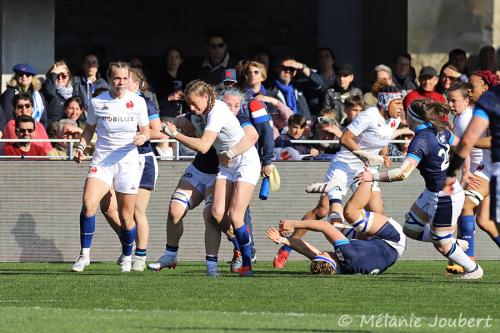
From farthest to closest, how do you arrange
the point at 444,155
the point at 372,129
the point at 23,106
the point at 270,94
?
the point at 270,94 < the point at 23,106 < the point at 372,129 < the point at 444,155

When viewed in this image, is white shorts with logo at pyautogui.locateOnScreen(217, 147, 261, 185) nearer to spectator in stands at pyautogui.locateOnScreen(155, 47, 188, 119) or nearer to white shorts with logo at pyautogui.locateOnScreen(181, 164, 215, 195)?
white shorts with logo at pyautogui.locateOnScreen(181, 164, 215, 195)

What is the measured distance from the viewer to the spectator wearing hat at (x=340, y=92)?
1930 cm

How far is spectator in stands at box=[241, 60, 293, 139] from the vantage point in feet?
54.9

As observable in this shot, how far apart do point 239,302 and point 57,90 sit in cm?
836

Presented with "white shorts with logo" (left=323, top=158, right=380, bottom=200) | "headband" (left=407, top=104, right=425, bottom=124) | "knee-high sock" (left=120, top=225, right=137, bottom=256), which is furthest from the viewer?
"white shorts with logo" (left=323, top=158, right=380, bottom=200)

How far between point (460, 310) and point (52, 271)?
5761mm

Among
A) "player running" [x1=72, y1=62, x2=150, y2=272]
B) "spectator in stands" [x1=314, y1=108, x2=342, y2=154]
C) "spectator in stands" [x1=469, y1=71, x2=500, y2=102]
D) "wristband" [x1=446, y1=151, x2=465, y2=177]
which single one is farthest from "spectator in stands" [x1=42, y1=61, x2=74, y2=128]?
"wristband" [x1=446, y1=151, x2=465, y2=177]

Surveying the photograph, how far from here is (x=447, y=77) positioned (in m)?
19.7

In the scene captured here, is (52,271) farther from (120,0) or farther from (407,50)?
(120,0)

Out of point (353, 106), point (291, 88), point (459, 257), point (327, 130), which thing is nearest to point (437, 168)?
point (459, 257)

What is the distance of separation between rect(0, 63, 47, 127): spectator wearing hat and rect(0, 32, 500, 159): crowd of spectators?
1 centimetres

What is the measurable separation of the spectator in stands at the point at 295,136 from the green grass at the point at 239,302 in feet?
11.5

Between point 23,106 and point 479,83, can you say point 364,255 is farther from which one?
point 23,106

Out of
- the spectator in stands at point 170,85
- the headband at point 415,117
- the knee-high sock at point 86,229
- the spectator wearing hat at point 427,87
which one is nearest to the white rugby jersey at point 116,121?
the knee-high sock at point 86,229
